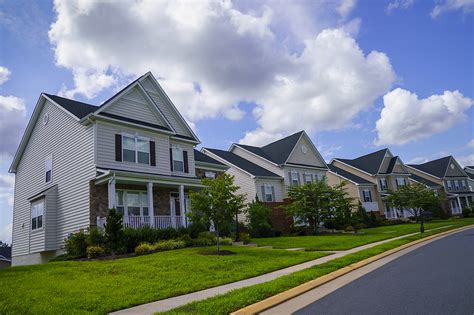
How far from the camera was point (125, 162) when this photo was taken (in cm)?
1850

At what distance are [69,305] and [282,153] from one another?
98.4 feet

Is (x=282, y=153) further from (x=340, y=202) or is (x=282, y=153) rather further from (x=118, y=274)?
(x=118, y=274)

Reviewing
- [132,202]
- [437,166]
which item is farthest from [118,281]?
[437,166]

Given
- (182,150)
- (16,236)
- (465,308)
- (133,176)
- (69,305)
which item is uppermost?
(182,150)

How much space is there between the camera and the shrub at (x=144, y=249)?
46.5ft

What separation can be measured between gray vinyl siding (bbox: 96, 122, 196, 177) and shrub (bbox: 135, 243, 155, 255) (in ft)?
17.0

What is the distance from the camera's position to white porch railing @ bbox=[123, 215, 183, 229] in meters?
16.9

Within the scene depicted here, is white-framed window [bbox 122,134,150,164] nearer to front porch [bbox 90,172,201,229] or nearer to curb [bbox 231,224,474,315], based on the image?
front porch [bbox 90,172,201,229]

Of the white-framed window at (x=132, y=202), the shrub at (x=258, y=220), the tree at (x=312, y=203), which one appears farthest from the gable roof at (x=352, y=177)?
the white-framed window at (x=132, y=202)

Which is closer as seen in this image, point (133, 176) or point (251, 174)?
point (133, 176)

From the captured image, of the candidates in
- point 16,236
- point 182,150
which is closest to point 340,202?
point 182,150

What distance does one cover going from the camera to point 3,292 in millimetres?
7727

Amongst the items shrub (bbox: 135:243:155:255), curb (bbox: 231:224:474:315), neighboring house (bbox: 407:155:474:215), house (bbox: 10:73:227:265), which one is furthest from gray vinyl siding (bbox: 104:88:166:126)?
neighboring house (bbox: 407:155:474:215)

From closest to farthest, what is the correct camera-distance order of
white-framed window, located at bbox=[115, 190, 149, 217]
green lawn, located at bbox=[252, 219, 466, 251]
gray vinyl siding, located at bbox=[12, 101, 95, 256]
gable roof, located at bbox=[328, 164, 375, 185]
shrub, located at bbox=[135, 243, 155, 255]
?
shrub, located at bbox=[135, 243, 155, 255], green lawn, located at bbox=[252, 219, 466, 251], gray vinyl siding, located at bbox=[12, 101, 95, 256], white-framed window, located at bbox=[115, 190, 149, 217], gable roof, located at bbox=[328, 164, 375, 185]
